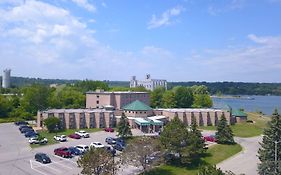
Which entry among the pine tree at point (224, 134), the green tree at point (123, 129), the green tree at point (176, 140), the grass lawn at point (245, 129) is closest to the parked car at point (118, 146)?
the green tree at point (123, 129)

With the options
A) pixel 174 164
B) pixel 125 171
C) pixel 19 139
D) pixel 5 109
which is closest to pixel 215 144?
pixel 174 164

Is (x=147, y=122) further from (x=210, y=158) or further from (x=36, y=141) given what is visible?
(x=36, y=141)

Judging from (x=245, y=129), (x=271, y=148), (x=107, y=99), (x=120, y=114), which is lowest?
(x=245, y=129)

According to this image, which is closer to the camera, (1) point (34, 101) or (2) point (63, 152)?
(2) point (63, 152)

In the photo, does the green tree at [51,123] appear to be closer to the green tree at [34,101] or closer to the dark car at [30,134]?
the dark car at [30,134]

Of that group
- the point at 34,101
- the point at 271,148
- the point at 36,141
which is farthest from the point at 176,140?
the point at 34,101

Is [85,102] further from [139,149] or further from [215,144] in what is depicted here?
[139,149]
